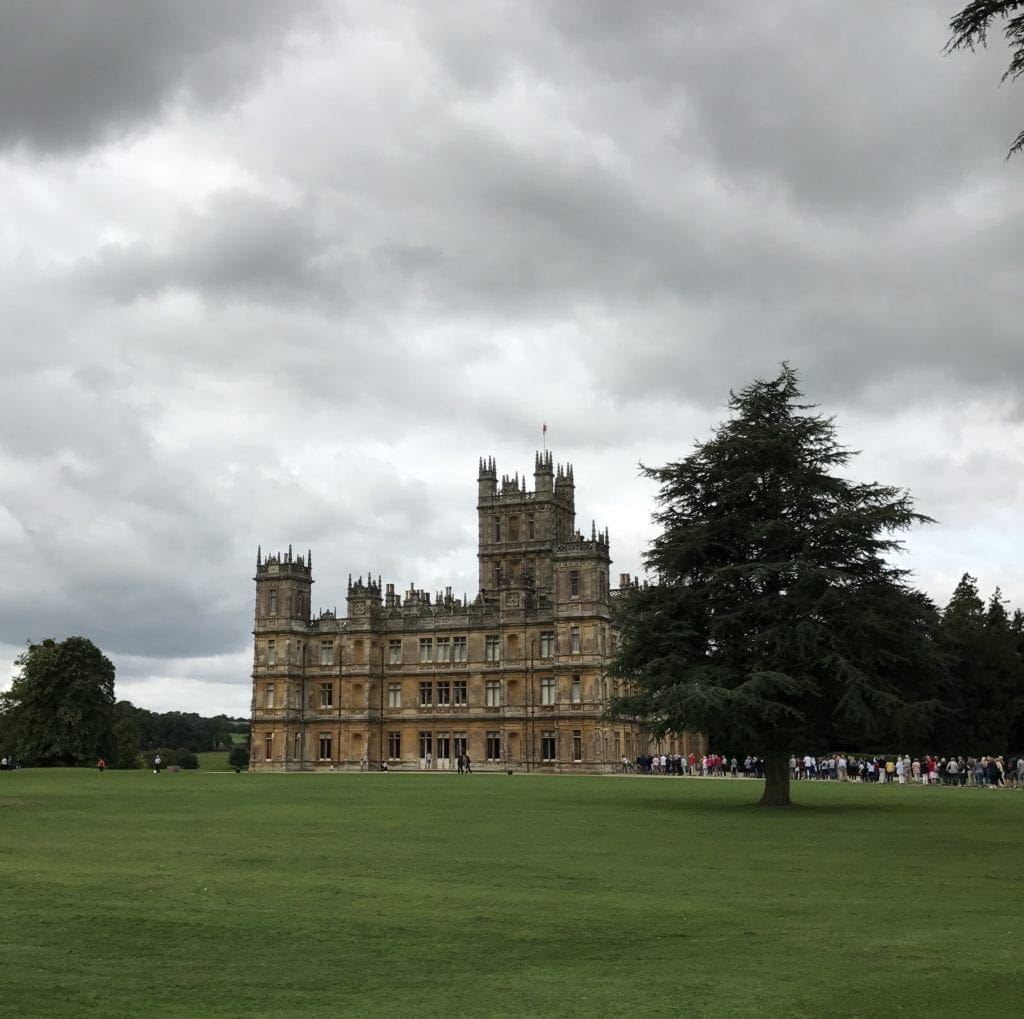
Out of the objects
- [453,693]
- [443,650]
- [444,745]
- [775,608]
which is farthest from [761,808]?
[443,650]

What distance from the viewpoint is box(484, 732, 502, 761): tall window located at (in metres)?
78.1

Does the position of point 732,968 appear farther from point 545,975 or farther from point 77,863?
point 77,863

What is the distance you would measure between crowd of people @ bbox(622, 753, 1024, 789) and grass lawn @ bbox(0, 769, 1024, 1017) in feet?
89.8

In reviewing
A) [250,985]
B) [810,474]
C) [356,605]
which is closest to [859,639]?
[810,474]

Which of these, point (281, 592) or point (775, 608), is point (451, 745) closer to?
point (281, 592)

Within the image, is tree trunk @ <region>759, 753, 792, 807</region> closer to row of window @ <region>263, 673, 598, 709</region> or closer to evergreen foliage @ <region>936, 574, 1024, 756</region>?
evergreen foliage @ <region>936, 574, 1024, 756</region>

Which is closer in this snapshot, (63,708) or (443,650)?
(63,708)

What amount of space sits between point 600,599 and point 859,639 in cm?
4096

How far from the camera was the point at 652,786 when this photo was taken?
1917 inches

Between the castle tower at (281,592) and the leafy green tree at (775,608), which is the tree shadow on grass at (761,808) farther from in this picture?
the castle tower at (281,592)

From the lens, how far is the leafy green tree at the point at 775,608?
1299 inches

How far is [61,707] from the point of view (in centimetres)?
7200

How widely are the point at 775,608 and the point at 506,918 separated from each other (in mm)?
22083

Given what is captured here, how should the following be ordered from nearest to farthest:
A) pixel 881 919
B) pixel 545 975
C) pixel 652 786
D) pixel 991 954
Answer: pixel 545 975, pixel 991 954, pixel 881 919, pixel 652 786
